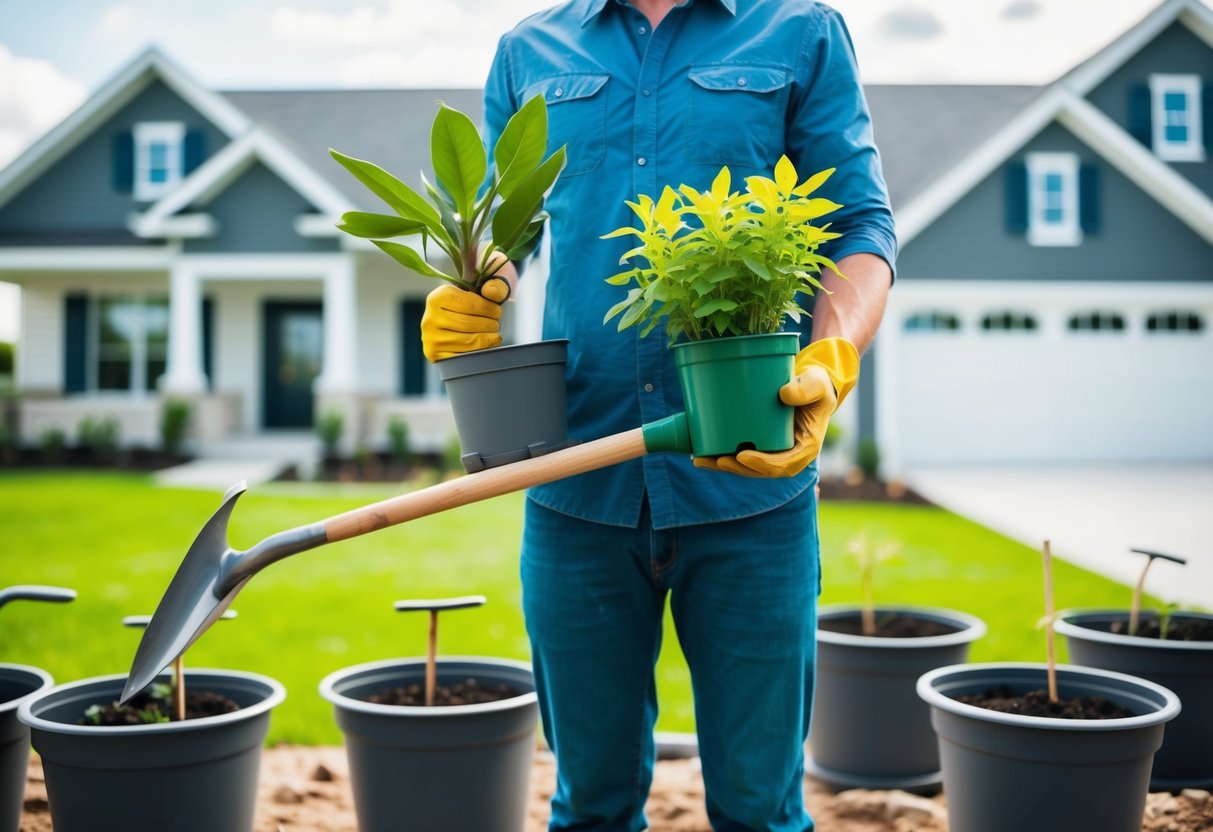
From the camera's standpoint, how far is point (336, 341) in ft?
43.9

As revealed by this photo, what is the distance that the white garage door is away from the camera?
43.2 feet

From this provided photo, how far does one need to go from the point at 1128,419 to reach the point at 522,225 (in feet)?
45.1

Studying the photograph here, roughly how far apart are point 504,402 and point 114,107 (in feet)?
51.5

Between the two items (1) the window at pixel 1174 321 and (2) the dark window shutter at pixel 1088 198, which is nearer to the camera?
(2) the dark window shutter at pixel 1088 198

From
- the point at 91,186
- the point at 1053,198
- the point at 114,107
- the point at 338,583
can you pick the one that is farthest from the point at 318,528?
the point at 114,107

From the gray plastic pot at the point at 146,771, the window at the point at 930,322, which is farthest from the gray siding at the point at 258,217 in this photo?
the gray plastic pot at the point at 146,771

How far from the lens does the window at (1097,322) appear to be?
13.6 metres

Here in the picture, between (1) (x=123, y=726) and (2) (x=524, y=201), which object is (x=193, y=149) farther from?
(2) (x=524, y=201)

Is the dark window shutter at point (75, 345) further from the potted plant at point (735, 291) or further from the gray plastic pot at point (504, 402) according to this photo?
the potted plant at point (735, 291)

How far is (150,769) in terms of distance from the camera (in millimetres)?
2064

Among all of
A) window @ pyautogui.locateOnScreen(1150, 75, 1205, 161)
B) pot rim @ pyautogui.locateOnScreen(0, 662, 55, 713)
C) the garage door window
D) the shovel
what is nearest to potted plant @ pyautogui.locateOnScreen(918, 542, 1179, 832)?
the shovel

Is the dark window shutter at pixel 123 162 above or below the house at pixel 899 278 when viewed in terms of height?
above

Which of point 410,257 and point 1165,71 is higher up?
point 1165,71

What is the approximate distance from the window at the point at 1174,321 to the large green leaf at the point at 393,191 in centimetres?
1420
